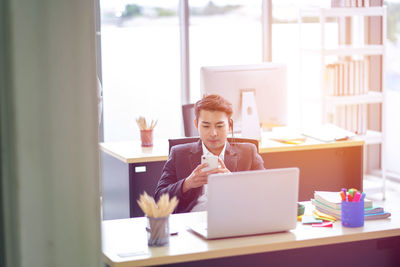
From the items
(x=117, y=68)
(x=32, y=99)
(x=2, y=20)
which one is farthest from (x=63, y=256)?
(x=117, y=68)

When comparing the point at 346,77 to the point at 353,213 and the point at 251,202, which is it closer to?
the point at 353,213

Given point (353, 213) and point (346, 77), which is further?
point (346, 77)

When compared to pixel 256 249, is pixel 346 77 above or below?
above

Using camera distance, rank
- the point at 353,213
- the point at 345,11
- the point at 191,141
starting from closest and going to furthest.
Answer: the point at 353,213 < the point at 191,141 < the point at 345,11

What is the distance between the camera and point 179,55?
625 cm

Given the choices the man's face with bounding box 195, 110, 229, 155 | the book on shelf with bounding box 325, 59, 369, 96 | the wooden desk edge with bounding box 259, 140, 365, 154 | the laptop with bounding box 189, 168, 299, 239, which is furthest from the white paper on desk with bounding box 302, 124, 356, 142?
the laptop with bounding box 189, 168, 299, 239

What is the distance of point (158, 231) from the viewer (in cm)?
260

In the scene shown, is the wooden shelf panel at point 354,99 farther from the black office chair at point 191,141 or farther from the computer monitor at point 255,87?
the black office chair at point 191,141

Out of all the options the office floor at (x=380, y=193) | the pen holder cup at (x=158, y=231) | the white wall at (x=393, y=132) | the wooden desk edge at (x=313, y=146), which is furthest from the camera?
the white wall at (x=393, y=132)

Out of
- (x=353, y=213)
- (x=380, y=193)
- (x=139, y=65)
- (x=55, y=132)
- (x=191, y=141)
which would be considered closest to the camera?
(x=55, y=132)

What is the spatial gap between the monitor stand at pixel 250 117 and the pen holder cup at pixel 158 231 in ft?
6.59

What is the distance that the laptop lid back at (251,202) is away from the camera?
2545 millimetres

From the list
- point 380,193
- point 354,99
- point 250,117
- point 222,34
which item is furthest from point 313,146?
point 222,34

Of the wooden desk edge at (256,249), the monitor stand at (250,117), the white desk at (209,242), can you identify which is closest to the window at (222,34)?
the monitor stand at (250,117)
